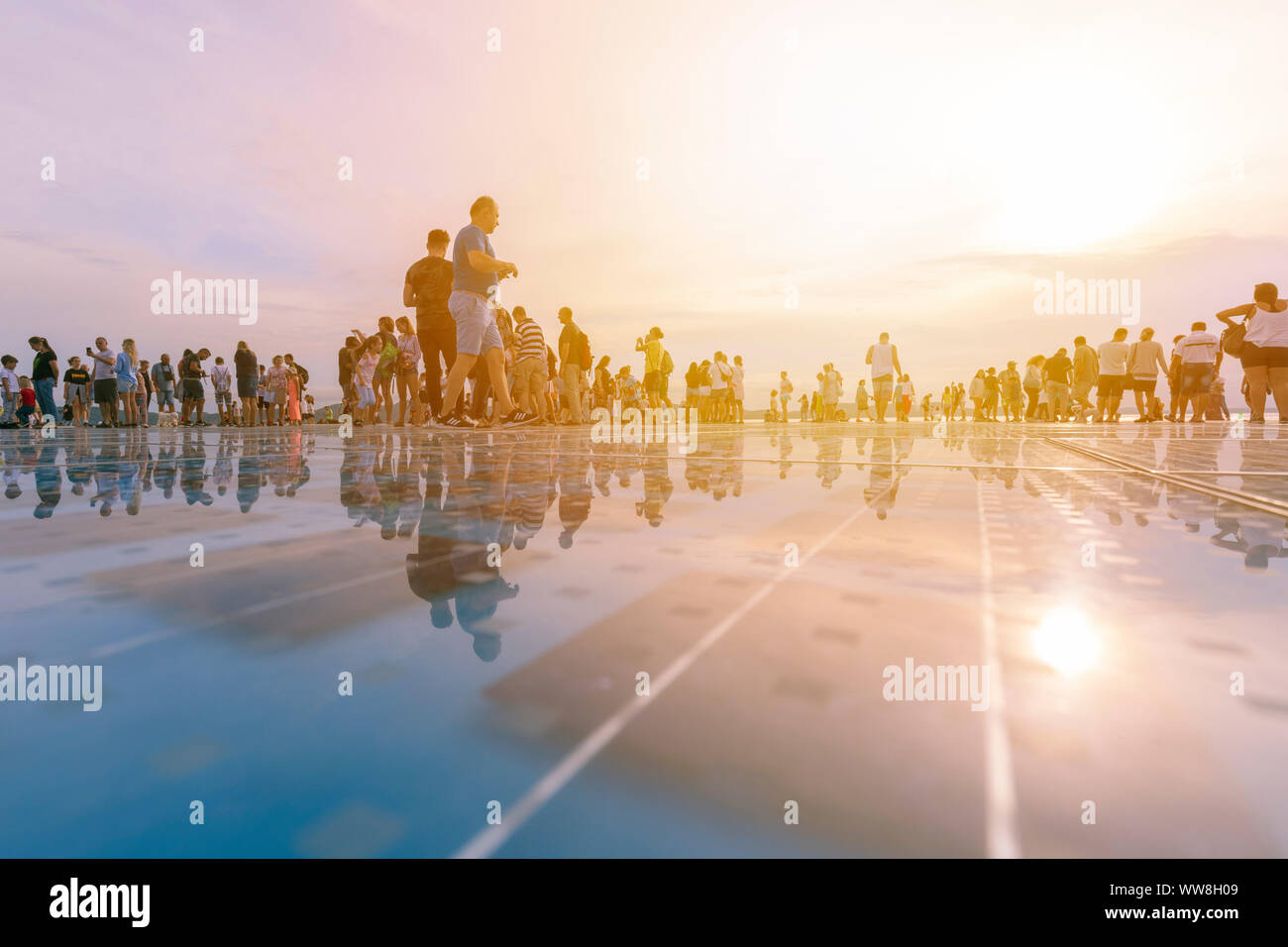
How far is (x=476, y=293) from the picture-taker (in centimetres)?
779

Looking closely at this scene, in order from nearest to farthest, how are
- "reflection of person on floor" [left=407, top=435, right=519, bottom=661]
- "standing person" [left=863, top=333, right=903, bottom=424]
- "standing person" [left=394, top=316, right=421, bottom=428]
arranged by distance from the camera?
"reflection of person on floor" [left=407, top=435, right=519, bottom=661] < "standing person" [left=394, top=316, right=421, bottom=428] < "standing person" [left=863, top=333, right=903, bottom=424]

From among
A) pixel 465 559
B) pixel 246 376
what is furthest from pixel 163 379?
pixel 465 559

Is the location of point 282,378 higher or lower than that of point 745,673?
higher

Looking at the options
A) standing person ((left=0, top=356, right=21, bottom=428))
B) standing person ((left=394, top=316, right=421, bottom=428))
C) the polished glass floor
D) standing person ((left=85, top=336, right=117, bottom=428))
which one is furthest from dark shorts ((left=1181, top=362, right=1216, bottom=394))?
standing person ((left=0, top=356, right=21, bottom=428))

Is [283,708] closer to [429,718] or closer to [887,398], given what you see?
[429,718]

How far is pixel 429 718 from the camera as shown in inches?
37.3

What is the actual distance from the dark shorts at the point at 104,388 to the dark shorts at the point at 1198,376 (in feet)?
71.9

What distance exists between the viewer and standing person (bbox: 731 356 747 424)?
20.6 m

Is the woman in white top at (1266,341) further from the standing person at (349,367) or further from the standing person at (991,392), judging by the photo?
the standing person at (349,367)

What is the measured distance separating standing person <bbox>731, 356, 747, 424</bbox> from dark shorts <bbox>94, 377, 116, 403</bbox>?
49.3ft

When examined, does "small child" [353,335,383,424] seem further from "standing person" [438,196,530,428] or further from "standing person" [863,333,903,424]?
"standing person" [863,333,903,424]

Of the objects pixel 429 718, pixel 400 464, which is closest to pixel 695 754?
pixel 429 718

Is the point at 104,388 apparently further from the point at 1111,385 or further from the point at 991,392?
the point at 991,392
